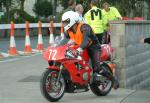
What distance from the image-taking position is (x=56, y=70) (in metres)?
9.20

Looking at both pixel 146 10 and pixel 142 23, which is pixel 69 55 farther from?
pixel 146 10

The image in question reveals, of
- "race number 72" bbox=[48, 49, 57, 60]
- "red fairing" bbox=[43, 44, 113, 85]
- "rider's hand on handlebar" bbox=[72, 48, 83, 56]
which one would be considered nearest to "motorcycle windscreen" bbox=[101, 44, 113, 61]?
"red fairing" bbox=[43, 44, 113, 85]

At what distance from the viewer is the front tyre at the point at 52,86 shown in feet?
29.7

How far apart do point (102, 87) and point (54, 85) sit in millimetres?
1314

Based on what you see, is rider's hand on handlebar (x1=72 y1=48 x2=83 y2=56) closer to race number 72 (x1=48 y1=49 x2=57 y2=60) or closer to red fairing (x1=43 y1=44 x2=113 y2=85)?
red fairing (x1=43 y1=44 x2=113 y2=85)

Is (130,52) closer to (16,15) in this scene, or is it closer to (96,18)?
(96,18)

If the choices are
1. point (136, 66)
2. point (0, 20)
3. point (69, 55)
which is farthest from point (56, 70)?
point (0, 20)

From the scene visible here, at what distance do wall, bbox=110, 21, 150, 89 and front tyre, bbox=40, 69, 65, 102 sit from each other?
2.84 m

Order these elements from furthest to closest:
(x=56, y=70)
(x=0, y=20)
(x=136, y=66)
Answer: (x=0, y=20) → (x=136, y=66) → (x=56, y=70)

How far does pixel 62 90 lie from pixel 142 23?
531 centimetres

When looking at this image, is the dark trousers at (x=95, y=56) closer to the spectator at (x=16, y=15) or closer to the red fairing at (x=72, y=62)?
the red fairing at (x=72, y=62)

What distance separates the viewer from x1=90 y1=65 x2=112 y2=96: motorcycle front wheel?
33.1 feet

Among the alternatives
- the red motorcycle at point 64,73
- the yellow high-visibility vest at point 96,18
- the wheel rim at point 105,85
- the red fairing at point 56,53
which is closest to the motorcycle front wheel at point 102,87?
the wheel rim at point 105,85

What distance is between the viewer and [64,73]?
9344mm
